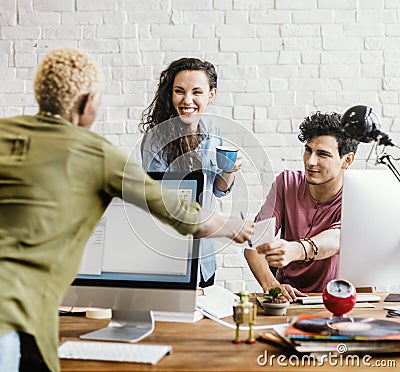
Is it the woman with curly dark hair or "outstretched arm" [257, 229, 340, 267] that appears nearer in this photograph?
"outstretched arm" [257, 229, 340, 267]

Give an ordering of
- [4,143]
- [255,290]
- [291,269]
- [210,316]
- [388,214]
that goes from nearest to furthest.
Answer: [4,143]
[210,316]
[388,214]
[291,269]
[255,290]

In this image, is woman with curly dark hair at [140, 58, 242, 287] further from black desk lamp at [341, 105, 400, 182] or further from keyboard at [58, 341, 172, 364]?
keyboard at [58, 341, 172, 364]

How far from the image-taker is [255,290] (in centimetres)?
368

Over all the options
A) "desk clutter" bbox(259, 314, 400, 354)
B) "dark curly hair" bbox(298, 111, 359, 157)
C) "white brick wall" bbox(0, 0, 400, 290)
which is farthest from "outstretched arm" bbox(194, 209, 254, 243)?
"white brick wall" bbox(0, 0, 400, 290)

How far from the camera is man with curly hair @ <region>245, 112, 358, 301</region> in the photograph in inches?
102

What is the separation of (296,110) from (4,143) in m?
2.51

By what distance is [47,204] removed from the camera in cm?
138

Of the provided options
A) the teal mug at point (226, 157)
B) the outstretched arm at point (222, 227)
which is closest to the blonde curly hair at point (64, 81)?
the outstretched arm at point (222, 227)

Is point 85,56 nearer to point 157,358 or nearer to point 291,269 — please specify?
point 157,358

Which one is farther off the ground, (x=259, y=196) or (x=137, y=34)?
(x=137, y=34)

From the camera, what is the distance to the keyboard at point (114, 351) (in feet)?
4.97

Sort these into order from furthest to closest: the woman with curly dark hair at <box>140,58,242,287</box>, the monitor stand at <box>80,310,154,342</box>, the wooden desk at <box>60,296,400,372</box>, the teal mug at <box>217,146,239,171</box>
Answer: the woman with curly dark hair at <box>140,58,242,287</box> < the teal mug at <box>217,146,239,171</box> < the monitor stand at <box>80,310,154,342</box> < the wooden desk at <box>60,296,400,372</box>

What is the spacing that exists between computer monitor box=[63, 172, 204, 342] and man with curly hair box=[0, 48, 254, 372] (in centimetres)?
27

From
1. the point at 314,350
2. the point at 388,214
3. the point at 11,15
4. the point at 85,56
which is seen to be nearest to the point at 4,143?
the point at 85,56
